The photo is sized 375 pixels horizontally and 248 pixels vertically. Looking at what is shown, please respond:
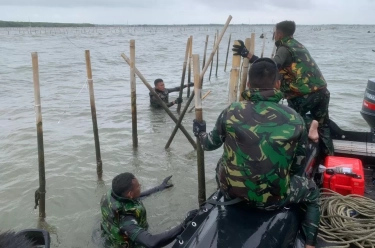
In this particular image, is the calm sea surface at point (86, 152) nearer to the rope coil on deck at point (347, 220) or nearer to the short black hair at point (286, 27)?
the rope coil on deck at point (347, 220)

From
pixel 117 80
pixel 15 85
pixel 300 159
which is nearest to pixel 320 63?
pixel 117 80

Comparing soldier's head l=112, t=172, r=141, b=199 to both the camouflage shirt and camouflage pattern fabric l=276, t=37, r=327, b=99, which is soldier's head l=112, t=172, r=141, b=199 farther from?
camouflage pattern fabric l=276, t=37, r=327, b=99

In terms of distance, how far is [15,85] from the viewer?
16422mm

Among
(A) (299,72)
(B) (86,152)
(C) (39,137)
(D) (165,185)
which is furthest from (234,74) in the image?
(B) (86,152)

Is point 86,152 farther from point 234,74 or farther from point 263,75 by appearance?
point 263,75

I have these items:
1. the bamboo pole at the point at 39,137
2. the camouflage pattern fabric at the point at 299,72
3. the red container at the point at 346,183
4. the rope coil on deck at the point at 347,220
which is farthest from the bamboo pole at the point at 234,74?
the bamboo pole at the point at 39,137

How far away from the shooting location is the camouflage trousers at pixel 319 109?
16.3 ft

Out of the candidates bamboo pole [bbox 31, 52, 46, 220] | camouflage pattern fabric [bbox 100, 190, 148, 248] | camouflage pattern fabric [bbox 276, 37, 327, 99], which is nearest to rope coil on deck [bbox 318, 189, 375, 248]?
camouflage pattern fabric [bbox 276, 37, 327, 99]

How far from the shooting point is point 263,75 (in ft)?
9.34

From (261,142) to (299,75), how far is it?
7.96 ft

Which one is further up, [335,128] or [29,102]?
[335,128]

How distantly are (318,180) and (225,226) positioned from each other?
A: 2.16 m

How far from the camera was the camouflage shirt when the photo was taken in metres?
2.69

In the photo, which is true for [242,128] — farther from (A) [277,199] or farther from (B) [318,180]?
(B) [318,180]
